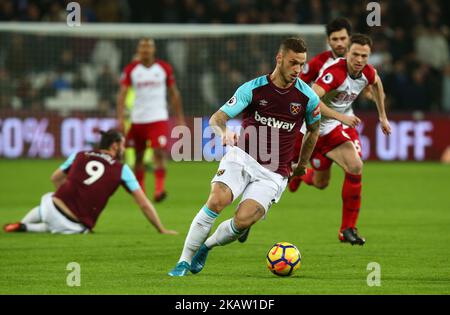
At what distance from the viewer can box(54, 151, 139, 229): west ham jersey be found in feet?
36.4

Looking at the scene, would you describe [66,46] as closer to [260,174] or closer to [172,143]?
[172,143]

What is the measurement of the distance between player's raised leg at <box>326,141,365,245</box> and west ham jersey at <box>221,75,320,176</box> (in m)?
2.18

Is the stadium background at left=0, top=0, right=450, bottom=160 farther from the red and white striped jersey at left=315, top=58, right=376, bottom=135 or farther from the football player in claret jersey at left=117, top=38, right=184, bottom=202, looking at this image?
the red and white striped jersey at left=315, top=58, right=376, bottom=135

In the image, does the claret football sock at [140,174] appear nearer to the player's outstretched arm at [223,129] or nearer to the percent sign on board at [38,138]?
the player's outstretched arm at [223,129]

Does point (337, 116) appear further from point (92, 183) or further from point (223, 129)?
point (92, 183)

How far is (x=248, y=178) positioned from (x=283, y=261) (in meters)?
0.73

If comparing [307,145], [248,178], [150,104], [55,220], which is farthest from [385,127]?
[150,104]

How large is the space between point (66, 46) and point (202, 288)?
1609 cm

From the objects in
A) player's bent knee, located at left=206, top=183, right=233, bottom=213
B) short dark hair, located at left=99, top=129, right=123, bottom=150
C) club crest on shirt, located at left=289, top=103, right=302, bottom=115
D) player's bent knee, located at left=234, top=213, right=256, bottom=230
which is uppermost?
club crest on shirt, located at left=289, top=103, right=302, bottom=115

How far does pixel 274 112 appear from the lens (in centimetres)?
A: 850

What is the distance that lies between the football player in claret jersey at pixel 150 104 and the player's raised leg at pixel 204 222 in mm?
6565

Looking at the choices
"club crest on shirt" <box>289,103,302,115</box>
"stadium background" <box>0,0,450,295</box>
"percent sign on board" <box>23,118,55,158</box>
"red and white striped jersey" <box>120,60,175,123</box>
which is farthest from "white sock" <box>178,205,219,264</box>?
"percent sign on board" <box>23,118,55,158</box>

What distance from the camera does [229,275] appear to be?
8.50 metres

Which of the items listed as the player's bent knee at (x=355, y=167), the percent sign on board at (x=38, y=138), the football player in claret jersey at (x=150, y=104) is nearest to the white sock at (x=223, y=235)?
the player's bent knee at (x=355, y=167)
